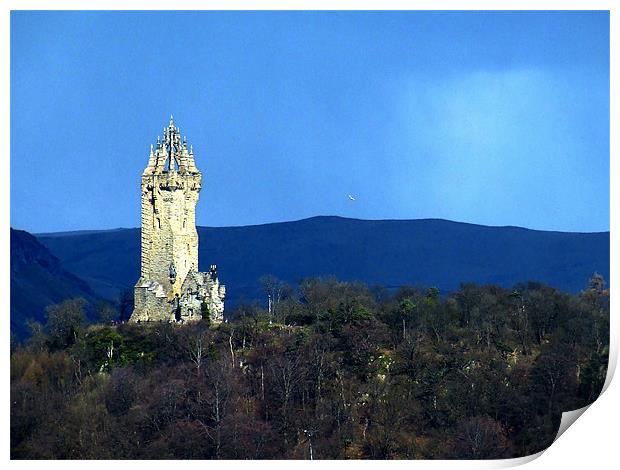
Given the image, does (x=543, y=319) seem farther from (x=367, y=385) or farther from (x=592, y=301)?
(x=367, y=385)

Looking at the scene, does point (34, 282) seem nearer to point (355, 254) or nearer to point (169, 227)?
point (169, 227)

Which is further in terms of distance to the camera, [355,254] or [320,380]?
[355,254]

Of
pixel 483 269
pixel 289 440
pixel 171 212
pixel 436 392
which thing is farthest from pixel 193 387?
pixel 483 269

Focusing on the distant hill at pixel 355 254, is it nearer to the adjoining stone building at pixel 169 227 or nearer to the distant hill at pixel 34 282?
the distant hill at pixel 34 282

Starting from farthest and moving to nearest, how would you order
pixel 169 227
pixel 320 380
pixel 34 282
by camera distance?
1. pixel 34 282
2. pixel 169 227
3. pixel 320 380

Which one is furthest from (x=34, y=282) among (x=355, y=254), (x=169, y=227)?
(x=355, y=254)

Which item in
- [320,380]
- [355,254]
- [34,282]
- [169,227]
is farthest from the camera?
[355,254]
